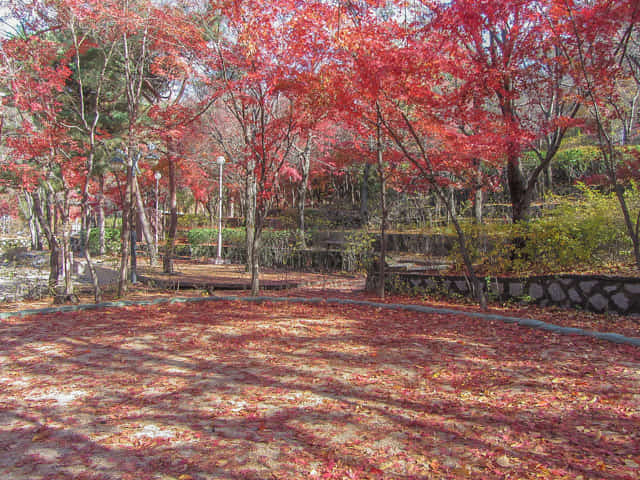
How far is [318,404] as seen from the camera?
3152 millimetres

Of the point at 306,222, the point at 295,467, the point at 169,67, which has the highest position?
the point at 169,67

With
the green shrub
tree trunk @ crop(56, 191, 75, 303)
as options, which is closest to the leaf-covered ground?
tree trunk @ crop(56, 191, 75, 303)

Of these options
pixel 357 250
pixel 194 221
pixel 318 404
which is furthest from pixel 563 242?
pixel 194 221

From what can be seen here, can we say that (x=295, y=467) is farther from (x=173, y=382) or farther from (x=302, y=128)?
(x=302, y=128)

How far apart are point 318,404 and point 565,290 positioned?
503 cm

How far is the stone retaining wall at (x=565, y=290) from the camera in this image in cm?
594

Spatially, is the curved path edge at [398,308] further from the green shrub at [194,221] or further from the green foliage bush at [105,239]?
the green shrub at [194,221]

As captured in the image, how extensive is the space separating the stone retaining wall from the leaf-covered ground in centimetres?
170

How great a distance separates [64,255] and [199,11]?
5.57 meters

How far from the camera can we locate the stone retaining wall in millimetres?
5941

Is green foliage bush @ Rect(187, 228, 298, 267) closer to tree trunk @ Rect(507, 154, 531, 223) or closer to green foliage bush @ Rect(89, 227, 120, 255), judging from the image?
green foliage bush @ Rect(89, 227, 120, 255)

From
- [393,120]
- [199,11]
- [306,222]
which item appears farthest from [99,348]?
[306,222]

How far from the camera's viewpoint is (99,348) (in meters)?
4.84

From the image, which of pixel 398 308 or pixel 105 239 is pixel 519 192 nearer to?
pixel 398 308
